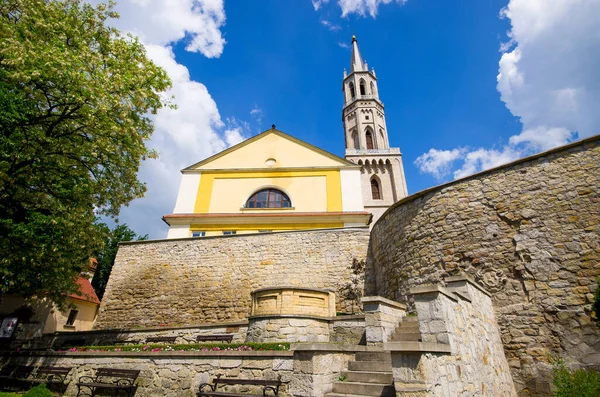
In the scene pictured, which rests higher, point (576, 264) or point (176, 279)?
point (176, 279)

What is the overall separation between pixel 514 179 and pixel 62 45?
12941mm

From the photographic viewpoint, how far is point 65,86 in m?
7.97

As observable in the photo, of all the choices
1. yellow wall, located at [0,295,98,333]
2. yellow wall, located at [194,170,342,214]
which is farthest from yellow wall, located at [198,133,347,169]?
yellow wall, located at [0,295,98,333]

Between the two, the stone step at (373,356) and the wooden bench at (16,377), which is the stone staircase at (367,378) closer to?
the stone step at (373,356)

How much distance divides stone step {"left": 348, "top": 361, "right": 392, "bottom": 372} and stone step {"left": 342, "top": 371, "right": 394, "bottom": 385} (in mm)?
228

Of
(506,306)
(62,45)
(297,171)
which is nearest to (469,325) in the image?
(506,306)

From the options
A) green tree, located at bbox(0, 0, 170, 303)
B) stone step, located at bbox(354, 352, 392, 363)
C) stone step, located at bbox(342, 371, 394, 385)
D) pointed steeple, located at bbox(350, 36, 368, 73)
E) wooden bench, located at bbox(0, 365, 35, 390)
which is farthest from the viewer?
pointed steeple, located at bbox(350, 36, 368, 73)

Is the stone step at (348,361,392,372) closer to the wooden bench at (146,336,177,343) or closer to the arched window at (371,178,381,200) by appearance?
the wooden bench at (146,336,177,343)

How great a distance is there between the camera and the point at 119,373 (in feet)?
23.5

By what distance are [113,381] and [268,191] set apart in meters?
13.7

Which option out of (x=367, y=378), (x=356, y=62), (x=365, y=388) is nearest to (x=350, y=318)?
(x=367, y=378)

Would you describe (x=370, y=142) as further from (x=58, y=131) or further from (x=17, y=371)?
(x=17, y=371)

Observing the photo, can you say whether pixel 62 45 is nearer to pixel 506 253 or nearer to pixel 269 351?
pixel 269 351

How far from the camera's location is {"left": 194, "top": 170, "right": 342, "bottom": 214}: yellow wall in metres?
18.7
